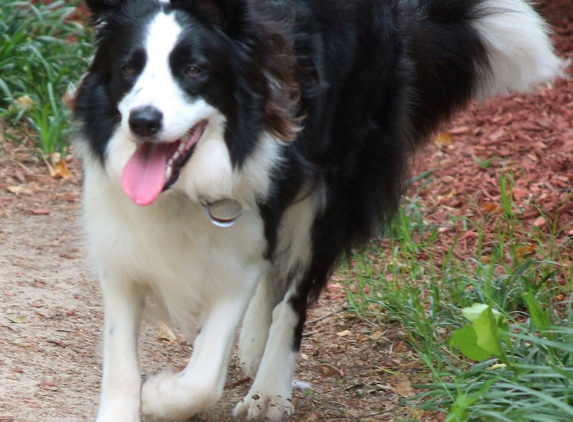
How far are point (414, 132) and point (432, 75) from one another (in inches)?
10.5

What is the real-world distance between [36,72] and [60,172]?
83 cm

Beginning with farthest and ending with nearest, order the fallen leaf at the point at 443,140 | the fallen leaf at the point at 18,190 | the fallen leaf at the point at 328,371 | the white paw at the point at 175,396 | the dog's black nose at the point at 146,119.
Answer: the fallen leaf at the point at 443,140 < the fallen leaf at the point at 18,190 < the fallen leaf at the point at 328,371 < the white paw at the point at 175,396 < the dog's black nose at the point at 146,119

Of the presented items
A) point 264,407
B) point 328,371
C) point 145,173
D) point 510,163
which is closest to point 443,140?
point 510,163

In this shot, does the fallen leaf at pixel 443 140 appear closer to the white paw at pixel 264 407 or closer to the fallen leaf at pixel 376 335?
the fallen leaf at pixel 376 335

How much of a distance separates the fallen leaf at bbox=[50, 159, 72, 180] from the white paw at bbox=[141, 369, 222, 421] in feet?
10.6

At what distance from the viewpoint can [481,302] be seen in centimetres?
A: 364

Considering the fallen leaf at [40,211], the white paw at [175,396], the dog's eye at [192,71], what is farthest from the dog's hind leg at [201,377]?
the fallen leaf at [40,211]

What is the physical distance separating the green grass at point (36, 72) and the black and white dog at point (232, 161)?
9.10 feet

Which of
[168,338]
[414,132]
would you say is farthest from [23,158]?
[414,132]

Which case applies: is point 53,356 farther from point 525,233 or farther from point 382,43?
point 525,233

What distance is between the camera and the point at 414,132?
3842 millimetres

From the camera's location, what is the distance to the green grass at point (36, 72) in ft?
19.2

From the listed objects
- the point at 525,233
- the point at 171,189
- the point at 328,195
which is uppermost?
the point at 171,189

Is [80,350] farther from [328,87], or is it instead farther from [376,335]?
[328,87]
